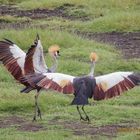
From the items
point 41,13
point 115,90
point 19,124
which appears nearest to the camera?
point 115,90

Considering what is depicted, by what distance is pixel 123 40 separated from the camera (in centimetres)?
1862

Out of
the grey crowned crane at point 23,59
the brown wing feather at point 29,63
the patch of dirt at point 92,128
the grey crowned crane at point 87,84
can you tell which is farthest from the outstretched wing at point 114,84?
the brown wing feather at point 29,63

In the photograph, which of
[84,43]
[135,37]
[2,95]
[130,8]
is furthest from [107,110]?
[130,8]

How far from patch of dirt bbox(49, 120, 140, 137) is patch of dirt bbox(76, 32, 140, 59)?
6841 millimetres

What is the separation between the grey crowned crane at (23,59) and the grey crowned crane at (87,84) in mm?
542

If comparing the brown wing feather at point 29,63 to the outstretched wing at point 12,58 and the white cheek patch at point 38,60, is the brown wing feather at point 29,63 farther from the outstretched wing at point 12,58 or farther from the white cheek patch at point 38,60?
the outstretched wing at point 12,58

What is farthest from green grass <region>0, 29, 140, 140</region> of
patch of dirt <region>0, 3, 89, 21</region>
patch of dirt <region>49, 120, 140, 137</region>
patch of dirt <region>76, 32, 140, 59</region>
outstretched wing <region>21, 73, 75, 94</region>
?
patch of dirt <region>0, 3, 89, 21</region>

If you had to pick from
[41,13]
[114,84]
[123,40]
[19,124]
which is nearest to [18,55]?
[19,124]

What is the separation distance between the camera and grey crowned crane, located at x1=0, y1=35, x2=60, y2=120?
9.33 meters

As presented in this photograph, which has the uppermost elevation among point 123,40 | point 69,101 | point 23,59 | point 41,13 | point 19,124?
point 23,59

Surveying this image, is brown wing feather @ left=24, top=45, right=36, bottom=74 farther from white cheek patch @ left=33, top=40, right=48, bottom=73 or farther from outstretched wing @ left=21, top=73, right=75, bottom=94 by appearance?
outstretched wing @ left=21, top=73, right=75, bottom=94

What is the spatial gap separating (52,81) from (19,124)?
1.33 meters

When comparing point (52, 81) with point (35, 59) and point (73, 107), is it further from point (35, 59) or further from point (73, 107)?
point (73, 107)

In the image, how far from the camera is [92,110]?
1049 cm
